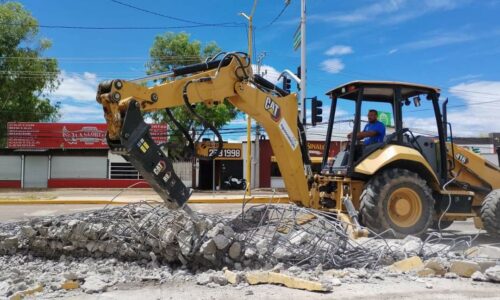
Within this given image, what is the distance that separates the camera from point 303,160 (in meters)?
8.79

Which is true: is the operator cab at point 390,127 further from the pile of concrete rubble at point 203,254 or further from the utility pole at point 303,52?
the utility pole at point 303,52

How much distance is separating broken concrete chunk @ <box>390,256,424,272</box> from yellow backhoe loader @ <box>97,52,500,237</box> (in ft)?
3.25

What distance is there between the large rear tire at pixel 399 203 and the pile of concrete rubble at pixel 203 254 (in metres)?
0.83

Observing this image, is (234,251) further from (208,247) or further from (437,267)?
(437,267)

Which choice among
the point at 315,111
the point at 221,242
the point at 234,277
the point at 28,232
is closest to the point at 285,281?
the point at 234,277

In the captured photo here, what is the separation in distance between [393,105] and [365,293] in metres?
4.75

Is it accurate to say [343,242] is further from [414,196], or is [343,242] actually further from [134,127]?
[134,127]

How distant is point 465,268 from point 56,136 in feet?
112

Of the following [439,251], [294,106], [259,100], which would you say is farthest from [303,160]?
[439,251]

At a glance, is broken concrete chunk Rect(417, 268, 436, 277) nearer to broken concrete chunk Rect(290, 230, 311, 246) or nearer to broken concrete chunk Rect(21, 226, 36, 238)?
broken concrete chunk Rect(290, 230, 311, 246)

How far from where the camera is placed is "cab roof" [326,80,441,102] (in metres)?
8.58

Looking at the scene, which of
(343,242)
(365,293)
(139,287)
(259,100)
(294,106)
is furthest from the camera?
(294,106)

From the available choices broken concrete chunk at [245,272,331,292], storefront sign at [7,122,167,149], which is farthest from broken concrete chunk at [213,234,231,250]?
storefront sign at [7,122,167,149]

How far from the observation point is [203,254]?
230 inches
